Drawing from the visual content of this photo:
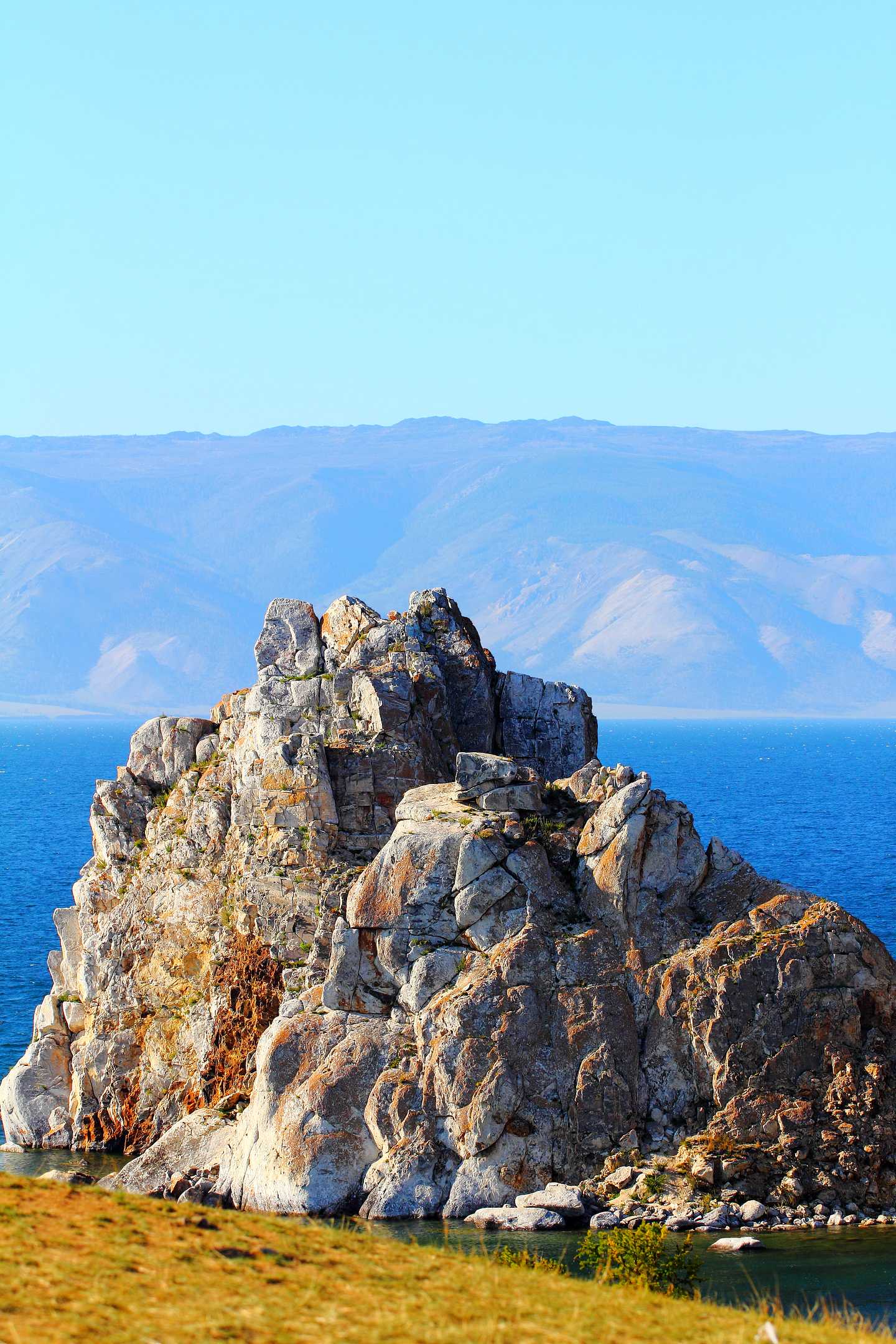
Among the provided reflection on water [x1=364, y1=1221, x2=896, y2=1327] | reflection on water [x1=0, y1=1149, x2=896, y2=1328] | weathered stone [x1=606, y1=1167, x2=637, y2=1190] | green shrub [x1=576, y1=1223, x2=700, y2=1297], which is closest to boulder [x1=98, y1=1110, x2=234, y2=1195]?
reflection on water [x1=0, y1=1149, x2=896, y2=1328]

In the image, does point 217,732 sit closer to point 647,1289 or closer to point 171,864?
point 171,864

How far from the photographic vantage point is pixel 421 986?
52469 mm

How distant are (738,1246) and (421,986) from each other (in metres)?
12.8

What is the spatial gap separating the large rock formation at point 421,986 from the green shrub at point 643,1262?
5964 millimetres

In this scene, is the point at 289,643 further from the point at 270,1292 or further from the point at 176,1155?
the point at 270,1292

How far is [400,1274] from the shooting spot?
33312 mm

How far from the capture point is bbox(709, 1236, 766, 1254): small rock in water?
4488 centimetres

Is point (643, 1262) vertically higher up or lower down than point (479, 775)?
lower down

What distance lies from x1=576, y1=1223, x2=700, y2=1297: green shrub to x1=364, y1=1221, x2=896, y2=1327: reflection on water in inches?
24.0

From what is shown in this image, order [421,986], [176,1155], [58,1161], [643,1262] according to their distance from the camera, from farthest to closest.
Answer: [58,1161] < [176,1155] < [421,986] < [643,1262]

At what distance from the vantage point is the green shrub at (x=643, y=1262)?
1550 inches

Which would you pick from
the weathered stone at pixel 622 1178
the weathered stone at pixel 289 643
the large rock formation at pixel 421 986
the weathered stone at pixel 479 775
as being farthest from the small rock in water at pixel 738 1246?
the weathered stone at pixel 289 643

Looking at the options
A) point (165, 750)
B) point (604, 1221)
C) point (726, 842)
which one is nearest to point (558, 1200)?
point (604, 1221)

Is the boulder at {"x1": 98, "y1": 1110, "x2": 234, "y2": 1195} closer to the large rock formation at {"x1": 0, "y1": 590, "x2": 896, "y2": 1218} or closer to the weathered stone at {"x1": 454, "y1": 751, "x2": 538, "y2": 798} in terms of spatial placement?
the large rock formation at {"x1": 0, "y1": 590, "x2": 896, "y2": 1218}
